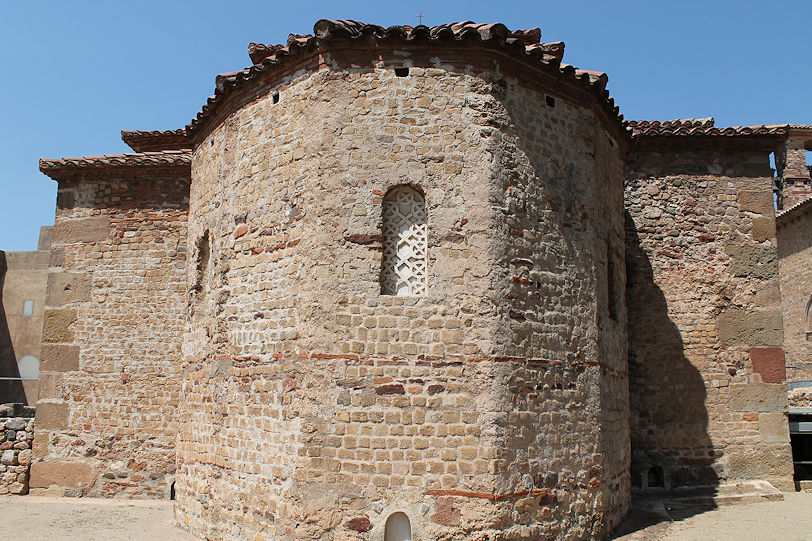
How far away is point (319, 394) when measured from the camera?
252 inches

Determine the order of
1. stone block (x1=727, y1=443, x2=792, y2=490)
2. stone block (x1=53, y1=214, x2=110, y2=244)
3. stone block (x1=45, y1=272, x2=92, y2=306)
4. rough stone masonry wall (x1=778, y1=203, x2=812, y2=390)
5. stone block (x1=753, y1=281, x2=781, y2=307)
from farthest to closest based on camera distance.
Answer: rough stone masonry wall (x1=778, y1=203, x2=812, y2=390) < stone block (x1=53, y1=214, x2=110, y2=244) < stone block (x1=45, y1=272, x2=92, y2=306) < stone block (x1=753, y1=281, x2=781, y2=307) < stone block (x1=727, y1=443, x2=792, y2=490)

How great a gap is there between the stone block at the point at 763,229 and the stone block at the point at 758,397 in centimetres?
243

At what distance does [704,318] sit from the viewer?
10406mm

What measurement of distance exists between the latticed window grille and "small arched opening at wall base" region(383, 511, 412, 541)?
2.23 m

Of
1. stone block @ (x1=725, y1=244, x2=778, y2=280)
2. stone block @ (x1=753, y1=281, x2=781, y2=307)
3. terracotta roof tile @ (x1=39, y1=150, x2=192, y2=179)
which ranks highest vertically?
terracotta roof tile @ (x1=39, y1=150, x2=192, y2=179)

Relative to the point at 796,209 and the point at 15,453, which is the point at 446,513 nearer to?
the point at 15,453

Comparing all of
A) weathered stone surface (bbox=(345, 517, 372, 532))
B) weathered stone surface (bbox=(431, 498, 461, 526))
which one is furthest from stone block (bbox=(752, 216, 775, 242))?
weathered stone surface (bbox=(345, 517, 372, 532))

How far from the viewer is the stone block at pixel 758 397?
1016 cm

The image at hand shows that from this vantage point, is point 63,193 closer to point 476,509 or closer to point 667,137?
point 476,509

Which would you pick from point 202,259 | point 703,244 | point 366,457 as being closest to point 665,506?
point 703,244

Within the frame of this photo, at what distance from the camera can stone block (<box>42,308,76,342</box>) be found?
1079 cm

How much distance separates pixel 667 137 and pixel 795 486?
6100 mm

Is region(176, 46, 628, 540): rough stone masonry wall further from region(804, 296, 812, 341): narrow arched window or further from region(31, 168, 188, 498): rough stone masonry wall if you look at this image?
region(804, 296, 812, 341): narrow arched window

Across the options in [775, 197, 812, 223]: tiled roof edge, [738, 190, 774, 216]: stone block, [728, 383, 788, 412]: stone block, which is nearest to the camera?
[728, 383, 788, 412]: stone block
